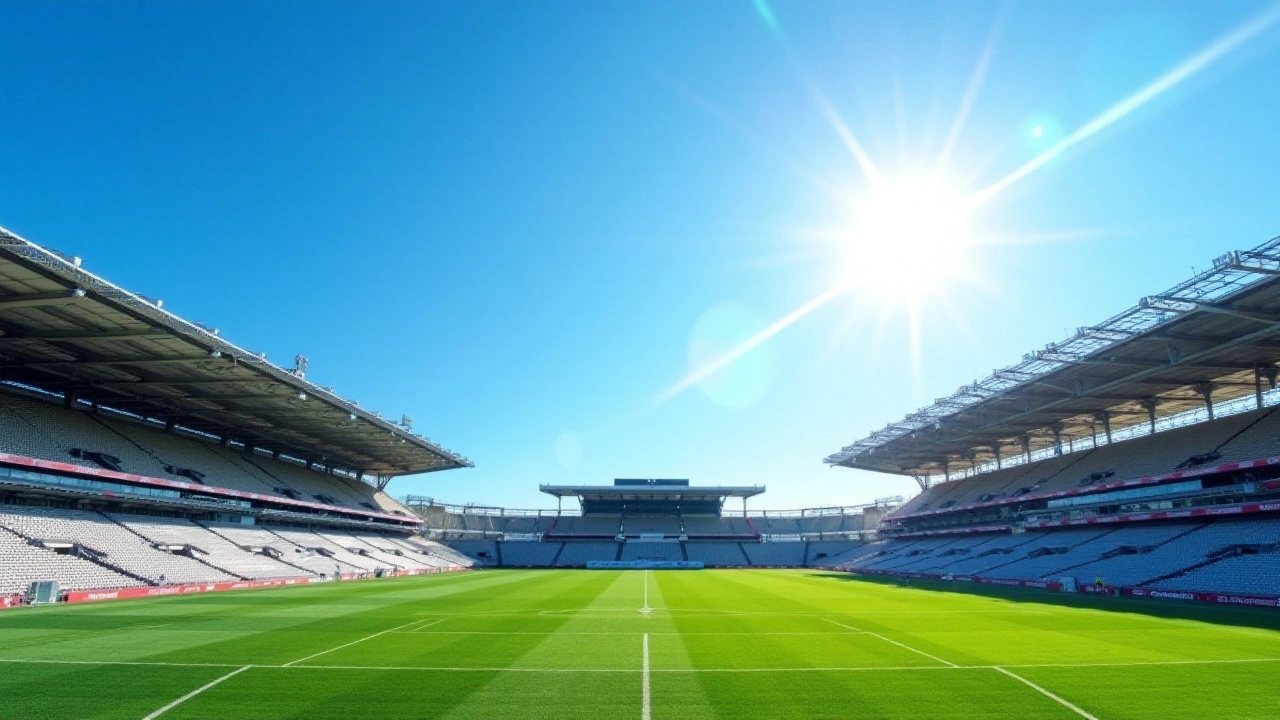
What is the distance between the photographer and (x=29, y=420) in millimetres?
38500

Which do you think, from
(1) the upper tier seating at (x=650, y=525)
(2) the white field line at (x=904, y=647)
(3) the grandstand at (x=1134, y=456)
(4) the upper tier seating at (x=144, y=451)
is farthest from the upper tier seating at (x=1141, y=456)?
(4) the upper tier seating at (x=144, y=451)

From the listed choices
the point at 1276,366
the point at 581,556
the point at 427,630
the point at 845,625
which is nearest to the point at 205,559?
the point at 427,630

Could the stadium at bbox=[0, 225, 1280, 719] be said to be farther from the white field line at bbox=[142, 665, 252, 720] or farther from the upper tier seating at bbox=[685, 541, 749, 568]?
the upper tier seating at bbox=[685, 541, 749, 568]

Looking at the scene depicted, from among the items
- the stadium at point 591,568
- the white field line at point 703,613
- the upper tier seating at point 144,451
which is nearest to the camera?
the stadium at point 591,568

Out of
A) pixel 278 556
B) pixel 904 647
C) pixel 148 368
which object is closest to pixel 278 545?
pixel 278 556

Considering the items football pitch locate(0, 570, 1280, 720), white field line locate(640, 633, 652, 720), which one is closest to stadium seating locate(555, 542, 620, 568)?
football pitch locate(0, 570, 1280, 720)

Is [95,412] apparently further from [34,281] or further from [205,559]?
[34,281]

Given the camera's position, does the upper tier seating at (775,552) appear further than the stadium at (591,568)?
Yes

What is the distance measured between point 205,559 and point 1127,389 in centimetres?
6183

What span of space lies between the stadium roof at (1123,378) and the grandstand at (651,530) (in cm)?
2460

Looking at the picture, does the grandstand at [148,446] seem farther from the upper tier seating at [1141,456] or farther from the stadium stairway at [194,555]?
the upper tier seating at [1141,456]

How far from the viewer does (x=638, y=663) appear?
1513cm

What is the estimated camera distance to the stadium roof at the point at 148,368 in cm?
2672

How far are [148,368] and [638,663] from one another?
121 ft
